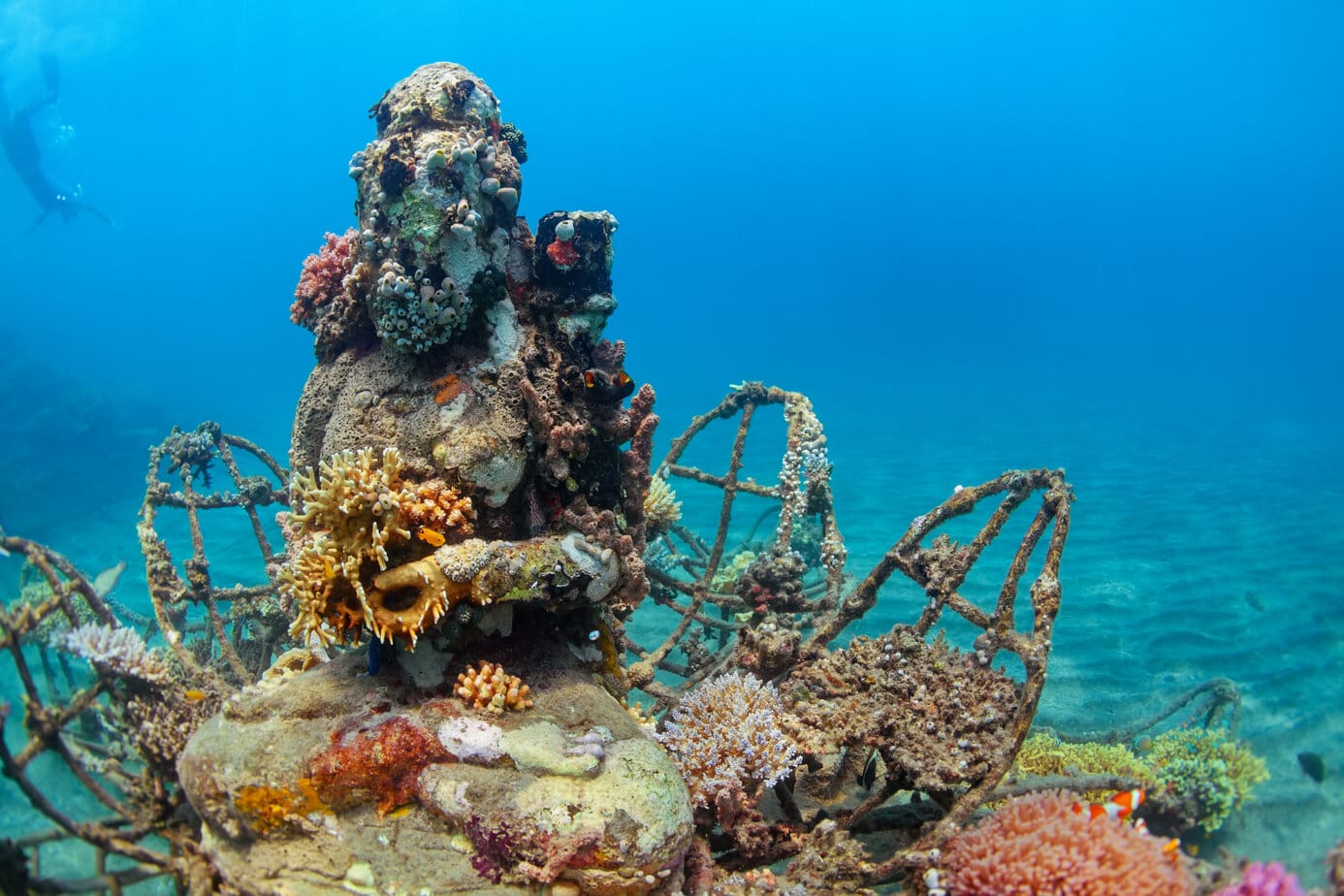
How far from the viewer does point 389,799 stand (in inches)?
147

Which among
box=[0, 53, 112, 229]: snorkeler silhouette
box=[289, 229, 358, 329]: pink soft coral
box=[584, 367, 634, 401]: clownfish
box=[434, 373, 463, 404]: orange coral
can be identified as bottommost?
box=[434, 373, 463, 404]: orange coral

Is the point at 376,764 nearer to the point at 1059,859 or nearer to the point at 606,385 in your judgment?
the point at 606,385

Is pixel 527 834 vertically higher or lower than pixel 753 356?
lower

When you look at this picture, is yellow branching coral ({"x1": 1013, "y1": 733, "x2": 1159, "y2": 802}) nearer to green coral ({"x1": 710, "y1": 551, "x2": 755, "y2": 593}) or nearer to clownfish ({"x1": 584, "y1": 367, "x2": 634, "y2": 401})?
green coral ({"x1": 710, "y1": 551, "x2": 755, "y2": 593})

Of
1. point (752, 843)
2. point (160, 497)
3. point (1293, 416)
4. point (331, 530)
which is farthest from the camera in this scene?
point (1293, 416)

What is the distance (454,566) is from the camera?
13.1 ft

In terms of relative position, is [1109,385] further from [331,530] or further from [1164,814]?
[331,530]

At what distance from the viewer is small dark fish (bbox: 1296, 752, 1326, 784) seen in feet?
22.5

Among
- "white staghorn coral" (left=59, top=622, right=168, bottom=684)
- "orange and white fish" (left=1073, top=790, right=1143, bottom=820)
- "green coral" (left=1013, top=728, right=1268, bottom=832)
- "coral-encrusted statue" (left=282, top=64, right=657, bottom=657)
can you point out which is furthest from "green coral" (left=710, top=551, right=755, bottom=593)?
"white staghorn coral" (left=59, top=622, right=168, bottom=684)

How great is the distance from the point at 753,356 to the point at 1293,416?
82.0m

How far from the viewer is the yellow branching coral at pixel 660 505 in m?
7.82

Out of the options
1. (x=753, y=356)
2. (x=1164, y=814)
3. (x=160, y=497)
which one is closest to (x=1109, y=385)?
(x=753, y=356)

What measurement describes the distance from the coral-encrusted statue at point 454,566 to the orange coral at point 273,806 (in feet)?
0.03

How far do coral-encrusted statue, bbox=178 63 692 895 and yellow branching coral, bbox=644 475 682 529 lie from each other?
210cm
